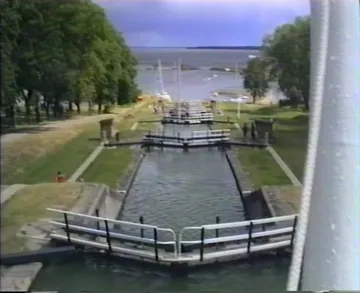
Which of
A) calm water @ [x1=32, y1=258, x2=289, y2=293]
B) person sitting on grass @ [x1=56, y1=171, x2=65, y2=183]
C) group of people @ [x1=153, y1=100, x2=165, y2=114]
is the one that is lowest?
calm water @ [x1=32, y1=258, x2=289, y2=293]

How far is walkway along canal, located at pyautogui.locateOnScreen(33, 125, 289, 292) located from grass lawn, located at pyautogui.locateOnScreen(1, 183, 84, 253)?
0.16 meters

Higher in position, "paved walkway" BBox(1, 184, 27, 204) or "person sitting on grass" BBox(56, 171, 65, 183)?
"paved walkway" BBox(1, 184, 27, 204)

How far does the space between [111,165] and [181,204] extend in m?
0.25

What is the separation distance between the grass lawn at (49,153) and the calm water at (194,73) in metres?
0.17

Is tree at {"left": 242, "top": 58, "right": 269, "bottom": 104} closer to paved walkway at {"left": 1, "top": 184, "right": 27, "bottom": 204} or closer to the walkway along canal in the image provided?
the walkway along canal

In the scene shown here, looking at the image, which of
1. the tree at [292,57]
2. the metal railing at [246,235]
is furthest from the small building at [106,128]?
the tree at [292,57]

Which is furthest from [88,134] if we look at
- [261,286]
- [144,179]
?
[261,286]

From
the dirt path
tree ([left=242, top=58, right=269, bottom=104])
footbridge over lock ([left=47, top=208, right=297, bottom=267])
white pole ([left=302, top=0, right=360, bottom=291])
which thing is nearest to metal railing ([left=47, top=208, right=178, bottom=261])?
footbridge over lock ([left=47, top=208, right=297, bottom=267])

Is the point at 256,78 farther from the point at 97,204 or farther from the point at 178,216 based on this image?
the point at 97,204

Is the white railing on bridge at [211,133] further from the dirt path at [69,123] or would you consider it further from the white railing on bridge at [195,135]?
the dirt path at [69,123]

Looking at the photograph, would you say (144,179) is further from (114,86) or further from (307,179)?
(307,179)

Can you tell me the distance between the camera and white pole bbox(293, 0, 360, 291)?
0.64 m

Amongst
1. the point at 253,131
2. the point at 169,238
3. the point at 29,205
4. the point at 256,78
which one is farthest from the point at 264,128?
the point at 29,205

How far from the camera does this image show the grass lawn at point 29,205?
98cm
